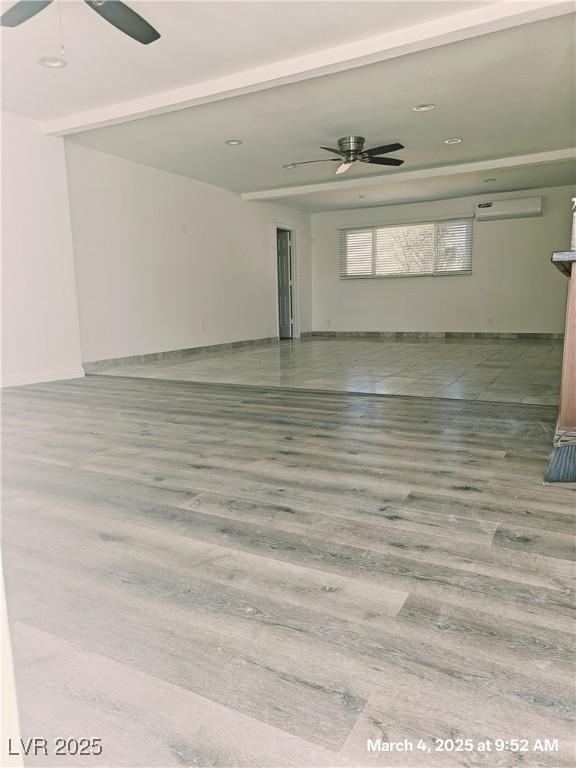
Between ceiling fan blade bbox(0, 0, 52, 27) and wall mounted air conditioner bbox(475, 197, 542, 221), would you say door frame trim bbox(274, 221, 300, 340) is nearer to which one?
wall mounted air conditioner bbox(475, 197, 542, 221)

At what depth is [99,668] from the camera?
1.17 m

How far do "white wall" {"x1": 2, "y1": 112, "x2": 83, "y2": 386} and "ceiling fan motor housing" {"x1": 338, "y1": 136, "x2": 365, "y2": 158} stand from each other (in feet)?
10.0

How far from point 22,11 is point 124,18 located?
50cm

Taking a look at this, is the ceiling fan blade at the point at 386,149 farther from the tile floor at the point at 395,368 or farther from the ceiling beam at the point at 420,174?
the tile floor at the point at 395,368

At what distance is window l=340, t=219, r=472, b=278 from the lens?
31.8 feet

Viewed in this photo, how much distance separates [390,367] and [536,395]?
201 cm

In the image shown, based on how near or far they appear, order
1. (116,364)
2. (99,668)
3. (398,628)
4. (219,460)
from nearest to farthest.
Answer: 1. (99,668)
2. (398,628)
3. (219,460)
4. (116,364)

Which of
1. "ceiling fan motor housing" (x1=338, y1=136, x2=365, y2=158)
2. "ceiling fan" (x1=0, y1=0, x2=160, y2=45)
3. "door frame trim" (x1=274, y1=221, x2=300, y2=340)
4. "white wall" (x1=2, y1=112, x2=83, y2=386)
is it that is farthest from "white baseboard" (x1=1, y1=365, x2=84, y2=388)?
"door frame trim" (x1=274, y1=221, x2=300, y2=340)

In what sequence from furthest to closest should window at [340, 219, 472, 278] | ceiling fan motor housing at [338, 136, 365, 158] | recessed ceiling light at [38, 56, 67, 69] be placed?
window at [340, 219, 472, 278] < ceiling fan motor housing at [338, 136, 365, 158] < recessed ceiling light at [38, 56, 67, 69]

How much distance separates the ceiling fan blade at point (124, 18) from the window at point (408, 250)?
7946mm

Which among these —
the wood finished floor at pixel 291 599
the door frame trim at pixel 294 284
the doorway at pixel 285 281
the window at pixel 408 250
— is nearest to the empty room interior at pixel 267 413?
the wood finished floor at pixel 291 599

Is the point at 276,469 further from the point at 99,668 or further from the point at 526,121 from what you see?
the point at 526,121

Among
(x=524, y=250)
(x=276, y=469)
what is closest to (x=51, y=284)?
(x=276, y=469)

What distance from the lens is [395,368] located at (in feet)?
19.2
